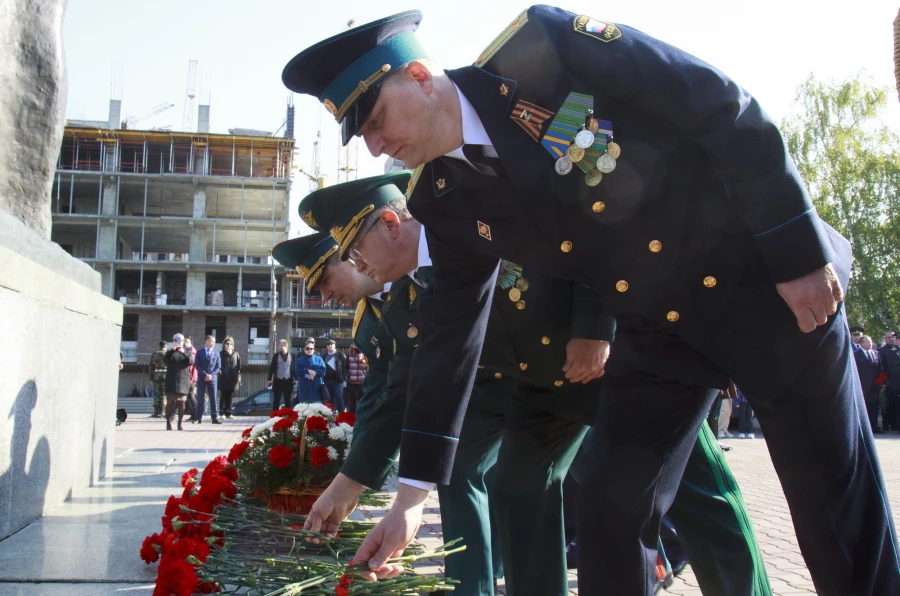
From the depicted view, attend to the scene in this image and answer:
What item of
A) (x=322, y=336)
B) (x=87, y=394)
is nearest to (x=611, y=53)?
(x=87, y=394)

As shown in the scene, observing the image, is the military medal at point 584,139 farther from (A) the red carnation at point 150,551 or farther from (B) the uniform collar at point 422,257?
(A) the red carnation at point 150,551

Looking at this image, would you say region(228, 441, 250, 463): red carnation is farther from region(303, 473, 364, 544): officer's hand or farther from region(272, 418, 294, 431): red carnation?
region(303, 473, 364, 544): officer's hand

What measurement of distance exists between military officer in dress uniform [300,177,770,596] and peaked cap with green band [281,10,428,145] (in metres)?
0.68

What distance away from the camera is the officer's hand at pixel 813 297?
1802 mm

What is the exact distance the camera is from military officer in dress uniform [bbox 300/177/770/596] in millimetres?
2506

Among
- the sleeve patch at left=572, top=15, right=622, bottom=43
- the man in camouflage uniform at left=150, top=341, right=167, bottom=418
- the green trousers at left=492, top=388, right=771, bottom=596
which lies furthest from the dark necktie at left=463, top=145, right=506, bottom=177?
the man in camouflage uniform at left=150, top=341, right=167, bottom=418

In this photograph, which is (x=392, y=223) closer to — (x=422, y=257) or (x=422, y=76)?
(x=422, y=257)

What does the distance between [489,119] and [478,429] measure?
175cm

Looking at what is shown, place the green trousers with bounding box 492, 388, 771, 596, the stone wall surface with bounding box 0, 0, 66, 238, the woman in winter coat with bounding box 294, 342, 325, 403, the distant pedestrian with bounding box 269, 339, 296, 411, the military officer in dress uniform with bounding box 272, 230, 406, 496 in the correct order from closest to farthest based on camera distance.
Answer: the green trousers with bounding box 492, 388, 771, 596 < the military officer in dress uniform with bounding box 272, 230, 406, 496 < the stone wall surface with bounding box 0, 0, 66, 238 < the woman in winter coat with bounding box 294, 342, 325, 403 < the distant pedestrian with bounding box 269, 339, 296, 411

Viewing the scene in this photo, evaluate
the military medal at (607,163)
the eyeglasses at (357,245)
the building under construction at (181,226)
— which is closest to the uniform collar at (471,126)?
the military medal at (607,163)

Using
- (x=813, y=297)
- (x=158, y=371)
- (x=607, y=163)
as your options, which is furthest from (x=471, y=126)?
(x=158, y=371)

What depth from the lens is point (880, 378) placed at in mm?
16469

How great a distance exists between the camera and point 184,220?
63.2 m

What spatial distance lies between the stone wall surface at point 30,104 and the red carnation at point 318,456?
7.52 ft
